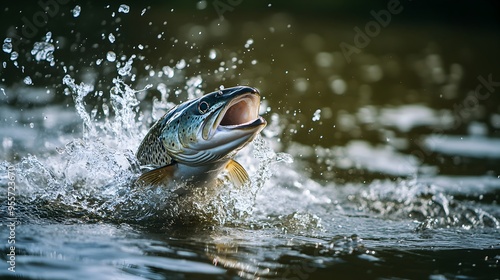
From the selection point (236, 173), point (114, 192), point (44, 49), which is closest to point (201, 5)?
point (44, 49)

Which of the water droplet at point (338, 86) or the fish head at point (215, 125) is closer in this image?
the fish head at point (215, 125)

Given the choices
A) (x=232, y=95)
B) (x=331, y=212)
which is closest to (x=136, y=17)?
(x=331, y=212)

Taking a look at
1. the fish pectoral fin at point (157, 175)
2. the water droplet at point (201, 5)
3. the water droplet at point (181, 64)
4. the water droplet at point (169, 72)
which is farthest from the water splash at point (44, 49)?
the water droplet at point (201, 5)

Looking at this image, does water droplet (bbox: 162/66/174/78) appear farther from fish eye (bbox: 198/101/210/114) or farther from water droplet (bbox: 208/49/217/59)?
fish eye (bbox: 198/101/210/114)

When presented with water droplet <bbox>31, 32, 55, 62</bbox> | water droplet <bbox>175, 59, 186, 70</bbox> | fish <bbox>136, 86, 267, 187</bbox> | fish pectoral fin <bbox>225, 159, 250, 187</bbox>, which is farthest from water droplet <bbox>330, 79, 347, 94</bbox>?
fish <bbox>136, 86, 267, 187</bbox>

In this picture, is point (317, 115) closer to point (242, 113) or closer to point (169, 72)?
point (169, 72)

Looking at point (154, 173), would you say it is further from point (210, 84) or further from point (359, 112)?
point (359, 112)

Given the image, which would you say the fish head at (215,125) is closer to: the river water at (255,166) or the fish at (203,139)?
the fish at (203,139)

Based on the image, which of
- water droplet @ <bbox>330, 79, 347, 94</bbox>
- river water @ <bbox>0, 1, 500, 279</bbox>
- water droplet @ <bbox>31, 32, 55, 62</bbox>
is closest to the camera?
river water @ <bbox>0, 1, 500, 279</bbox>
